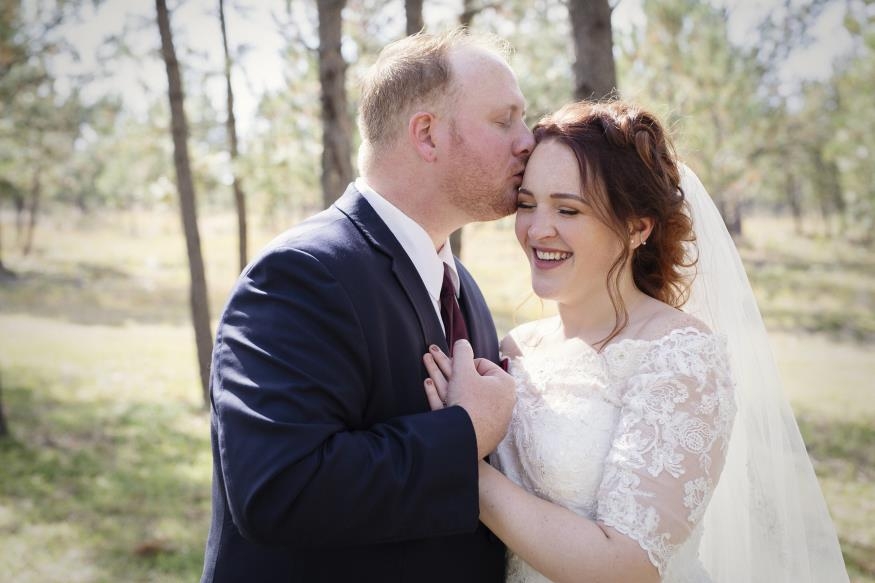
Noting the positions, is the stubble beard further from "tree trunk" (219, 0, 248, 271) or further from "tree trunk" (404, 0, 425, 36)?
"tree trunk" (219, 0, 248, 271)

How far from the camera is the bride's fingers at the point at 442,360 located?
220cm

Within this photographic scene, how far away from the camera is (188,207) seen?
834 centimetres

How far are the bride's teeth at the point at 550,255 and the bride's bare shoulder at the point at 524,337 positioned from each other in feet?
1.53

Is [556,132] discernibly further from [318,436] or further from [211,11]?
[211,11]

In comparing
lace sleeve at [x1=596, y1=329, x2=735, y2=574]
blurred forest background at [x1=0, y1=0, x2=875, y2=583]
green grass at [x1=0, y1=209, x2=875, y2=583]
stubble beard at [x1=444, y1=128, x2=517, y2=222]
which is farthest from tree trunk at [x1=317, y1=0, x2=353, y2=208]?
lace sleeve at [x1=596, y1=329, x2=735, y2=574]

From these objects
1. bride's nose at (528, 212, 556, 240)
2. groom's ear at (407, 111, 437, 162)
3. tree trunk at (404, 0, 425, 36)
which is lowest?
bride's nose at (528, 212, 556, 240)

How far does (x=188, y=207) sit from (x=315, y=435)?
7.14m

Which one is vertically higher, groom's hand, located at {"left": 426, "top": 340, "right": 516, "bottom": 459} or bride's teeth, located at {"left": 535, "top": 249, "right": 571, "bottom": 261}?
bride's teeth, located at {"left": 535, "top": 249, "right": 571, "bottom": 261}

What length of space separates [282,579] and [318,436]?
556 mm

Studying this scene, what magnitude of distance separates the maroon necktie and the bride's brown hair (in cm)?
49

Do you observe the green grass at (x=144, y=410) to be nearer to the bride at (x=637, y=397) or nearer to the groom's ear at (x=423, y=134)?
the bride at (x=637, y=397)

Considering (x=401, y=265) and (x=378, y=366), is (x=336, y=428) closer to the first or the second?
(x=378, y=366)

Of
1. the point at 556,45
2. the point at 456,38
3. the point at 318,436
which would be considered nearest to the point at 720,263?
the point at 456,38

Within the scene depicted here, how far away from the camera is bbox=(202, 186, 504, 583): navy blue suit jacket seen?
1.79 meters
